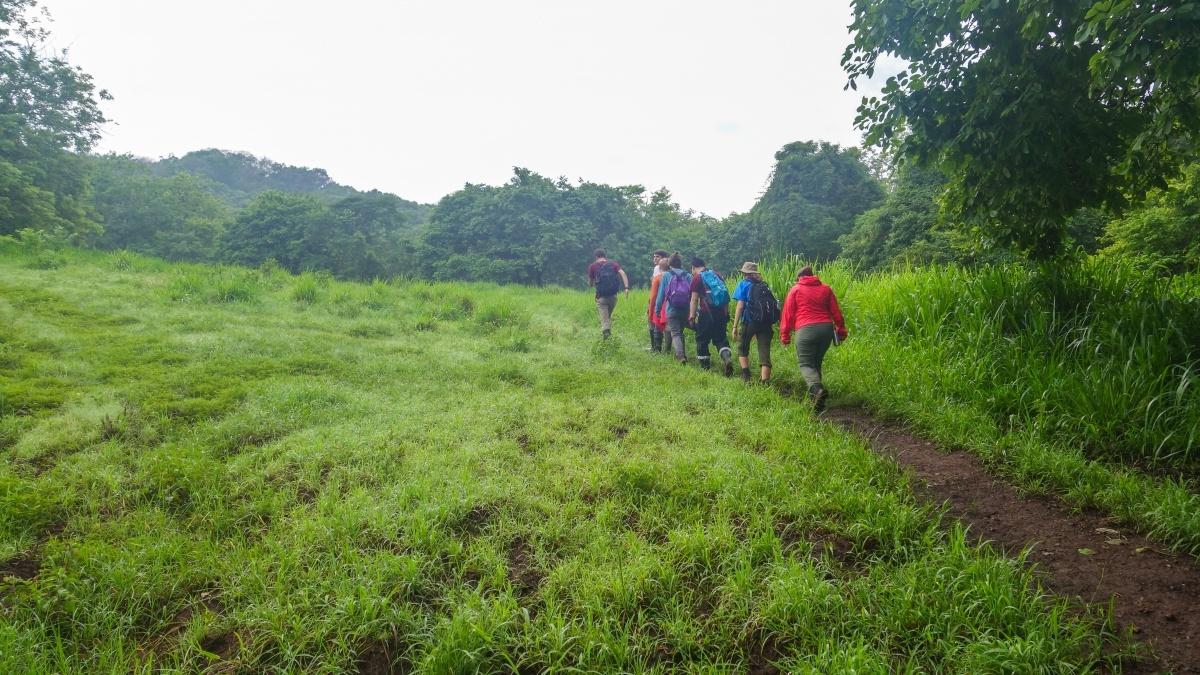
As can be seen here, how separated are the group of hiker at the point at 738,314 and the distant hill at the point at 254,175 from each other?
181 feet

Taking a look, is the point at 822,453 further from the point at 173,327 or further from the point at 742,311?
the point at 173,327

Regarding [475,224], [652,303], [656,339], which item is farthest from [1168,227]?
[475,224]

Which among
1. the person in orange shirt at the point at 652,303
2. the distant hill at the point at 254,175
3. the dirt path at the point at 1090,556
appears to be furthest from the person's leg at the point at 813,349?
the distant hill at the point at 254,175

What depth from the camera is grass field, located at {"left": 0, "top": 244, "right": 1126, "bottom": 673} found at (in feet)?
7.75

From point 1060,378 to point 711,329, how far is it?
428 centimetres

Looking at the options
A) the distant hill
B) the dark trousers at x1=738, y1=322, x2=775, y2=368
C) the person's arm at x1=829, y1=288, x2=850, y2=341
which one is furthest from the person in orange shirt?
the distant hill

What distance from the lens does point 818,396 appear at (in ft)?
19.4

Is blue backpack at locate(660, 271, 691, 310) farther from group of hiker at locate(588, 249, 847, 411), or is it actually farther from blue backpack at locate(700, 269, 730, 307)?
blue backpack at locate(700, 269, 730, 307)

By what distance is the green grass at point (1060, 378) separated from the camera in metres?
3.80

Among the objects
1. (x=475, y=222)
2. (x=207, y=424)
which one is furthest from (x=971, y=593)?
(x=475, y=222)

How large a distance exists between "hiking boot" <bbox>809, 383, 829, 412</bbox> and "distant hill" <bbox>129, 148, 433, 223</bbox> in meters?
59.4

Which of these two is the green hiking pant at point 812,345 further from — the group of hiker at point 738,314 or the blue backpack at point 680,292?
the blue backpack at point 680,292

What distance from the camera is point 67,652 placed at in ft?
7.75

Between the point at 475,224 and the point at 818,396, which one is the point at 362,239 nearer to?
the point at 475,224
